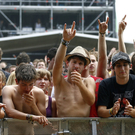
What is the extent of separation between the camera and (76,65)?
3654 millimetres

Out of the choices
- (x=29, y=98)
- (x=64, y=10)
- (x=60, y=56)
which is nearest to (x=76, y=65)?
(x=60, y=56)

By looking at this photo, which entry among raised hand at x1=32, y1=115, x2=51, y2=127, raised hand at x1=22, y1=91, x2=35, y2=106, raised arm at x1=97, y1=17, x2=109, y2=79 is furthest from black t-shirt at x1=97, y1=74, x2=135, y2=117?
raised hand at x1=22, y1=91, x2=35, y2=106

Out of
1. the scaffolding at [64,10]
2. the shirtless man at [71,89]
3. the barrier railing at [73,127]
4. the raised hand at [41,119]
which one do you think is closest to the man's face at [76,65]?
the shirtless man at [71,89]

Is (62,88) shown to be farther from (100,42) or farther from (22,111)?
(100,42)

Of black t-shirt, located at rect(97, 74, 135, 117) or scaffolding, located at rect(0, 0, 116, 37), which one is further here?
scaffolding, located at rect(0, 0, 116, 37)

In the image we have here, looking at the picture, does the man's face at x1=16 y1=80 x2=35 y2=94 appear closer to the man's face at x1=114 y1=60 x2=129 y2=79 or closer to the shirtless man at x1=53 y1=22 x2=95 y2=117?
the shirtless man at x1=53 y1=22 x2=95 y2=117

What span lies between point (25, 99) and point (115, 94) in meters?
1.18

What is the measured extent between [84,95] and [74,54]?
64cm

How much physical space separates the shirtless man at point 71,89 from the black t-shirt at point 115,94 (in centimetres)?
13

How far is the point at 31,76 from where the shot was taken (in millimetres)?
3420

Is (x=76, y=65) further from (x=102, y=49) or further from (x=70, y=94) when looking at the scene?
(x=102, y=49)

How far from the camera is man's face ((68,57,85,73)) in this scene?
364 centimetres

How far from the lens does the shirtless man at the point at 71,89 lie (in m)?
3.47

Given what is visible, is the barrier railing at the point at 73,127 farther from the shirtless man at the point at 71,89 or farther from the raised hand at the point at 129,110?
the shirtless man at the point at 71,89
